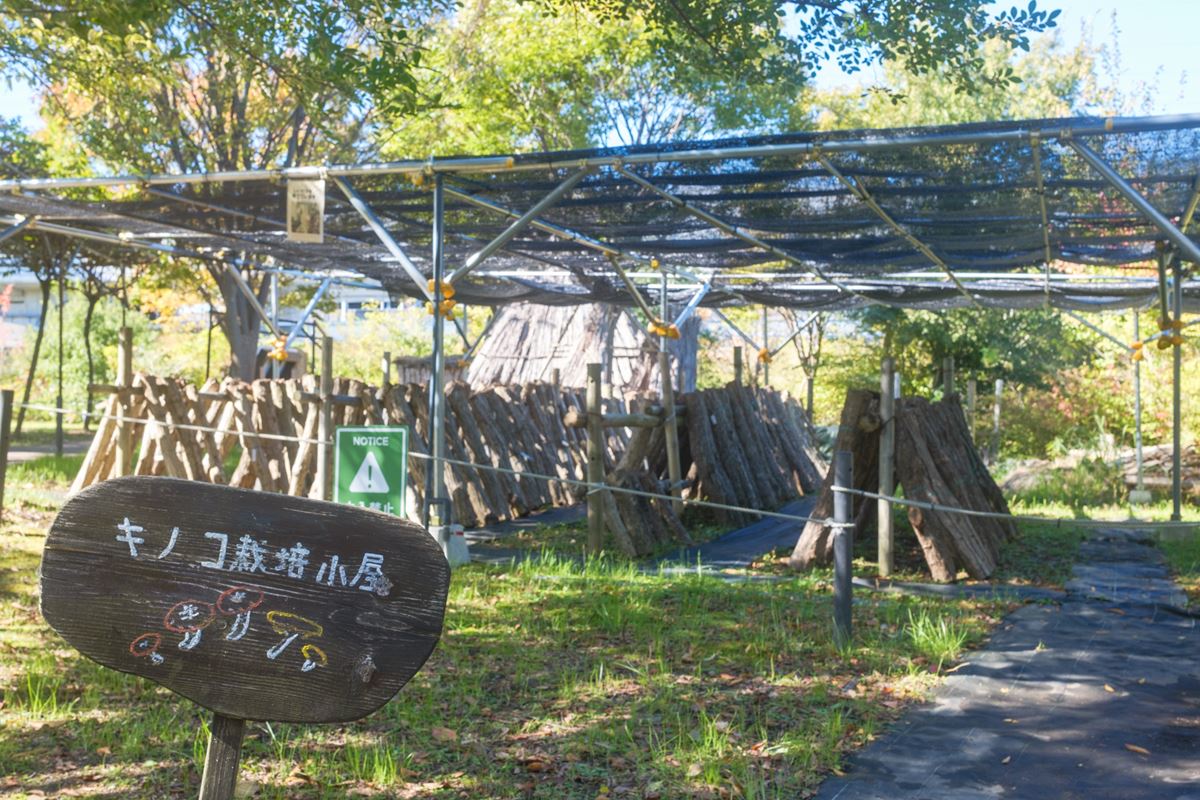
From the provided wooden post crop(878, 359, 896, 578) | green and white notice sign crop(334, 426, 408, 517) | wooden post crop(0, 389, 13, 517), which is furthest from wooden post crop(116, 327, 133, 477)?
wooden post crop(878, 359, 896, 578)

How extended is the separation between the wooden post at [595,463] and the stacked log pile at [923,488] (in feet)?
4.93

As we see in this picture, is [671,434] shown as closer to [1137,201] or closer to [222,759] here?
[1137,201]

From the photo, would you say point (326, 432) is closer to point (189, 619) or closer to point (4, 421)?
point (4, 421)

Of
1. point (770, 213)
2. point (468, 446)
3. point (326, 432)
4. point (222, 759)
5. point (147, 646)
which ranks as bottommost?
point (222, 759)

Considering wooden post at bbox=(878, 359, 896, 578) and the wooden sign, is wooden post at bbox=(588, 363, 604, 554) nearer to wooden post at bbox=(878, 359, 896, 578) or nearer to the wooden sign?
wooden post at bbox=(878, 359, 896, 578)

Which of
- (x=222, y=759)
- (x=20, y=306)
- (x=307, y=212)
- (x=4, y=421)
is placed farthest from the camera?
(x=20, y=306)

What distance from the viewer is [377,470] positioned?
6789 millimetres

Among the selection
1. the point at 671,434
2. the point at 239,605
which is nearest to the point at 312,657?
the point at 239,605

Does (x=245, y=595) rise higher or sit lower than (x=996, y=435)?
lower

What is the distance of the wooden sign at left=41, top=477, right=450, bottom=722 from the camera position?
2352 mm

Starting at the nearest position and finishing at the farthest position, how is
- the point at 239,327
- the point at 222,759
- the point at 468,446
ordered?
the point at 222,759, the point at 468,446, the point at 239,327

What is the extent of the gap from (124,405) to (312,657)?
29.5 ft

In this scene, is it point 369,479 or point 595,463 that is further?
point 595,463

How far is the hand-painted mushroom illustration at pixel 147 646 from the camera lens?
7.71ft
